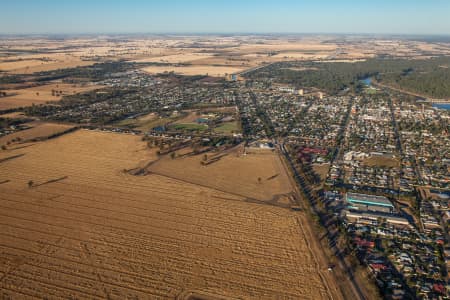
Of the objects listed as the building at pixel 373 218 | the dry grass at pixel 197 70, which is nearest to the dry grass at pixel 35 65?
the dry grass at pixel 197 70

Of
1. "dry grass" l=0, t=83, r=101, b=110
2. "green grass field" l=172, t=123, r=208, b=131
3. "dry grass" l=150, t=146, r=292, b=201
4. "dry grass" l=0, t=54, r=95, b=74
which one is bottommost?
"dry grass" l=150, t=146, r=292, b=201

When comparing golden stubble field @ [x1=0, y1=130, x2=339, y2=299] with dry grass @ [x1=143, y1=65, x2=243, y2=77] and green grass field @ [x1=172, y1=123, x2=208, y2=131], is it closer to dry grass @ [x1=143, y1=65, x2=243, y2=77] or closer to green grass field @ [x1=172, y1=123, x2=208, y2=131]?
green grass field @ [x1=172, y1=123, x2=208, y2=131]

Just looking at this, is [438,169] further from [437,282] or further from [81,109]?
[81,109]

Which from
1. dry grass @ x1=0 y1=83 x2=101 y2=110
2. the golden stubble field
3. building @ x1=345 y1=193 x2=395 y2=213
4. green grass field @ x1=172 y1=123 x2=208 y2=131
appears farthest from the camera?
dry grass @ x1=0 y1=83 x2=101 y2=110

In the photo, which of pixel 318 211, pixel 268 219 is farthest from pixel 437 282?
pixel 268 219

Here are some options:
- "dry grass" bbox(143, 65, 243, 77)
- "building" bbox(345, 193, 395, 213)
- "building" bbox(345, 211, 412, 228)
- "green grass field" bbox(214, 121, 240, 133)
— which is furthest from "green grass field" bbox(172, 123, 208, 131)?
"dry grass" bbox(143, 65, 243, 77)

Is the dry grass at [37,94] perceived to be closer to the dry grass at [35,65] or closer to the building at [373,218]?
the dry grass at [35,65]
